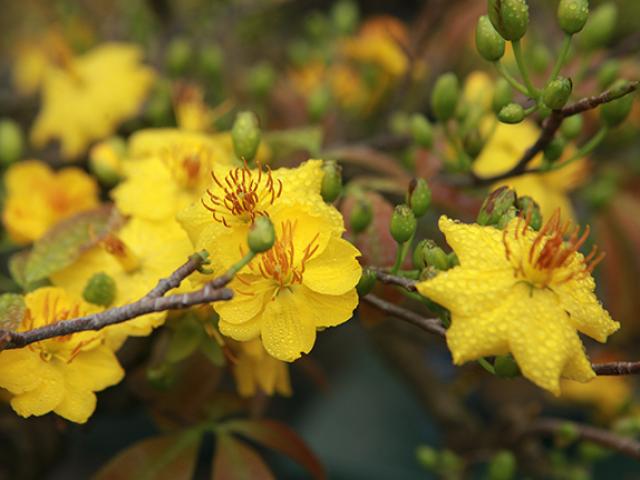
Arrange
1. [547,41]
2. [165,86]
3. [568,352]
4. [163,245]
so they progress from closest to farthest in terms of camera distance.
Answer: [568,352] → [163,245] → [165,86] → [547,41]

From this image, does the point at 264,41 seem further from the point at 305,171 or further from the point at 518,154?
the point at 305,171

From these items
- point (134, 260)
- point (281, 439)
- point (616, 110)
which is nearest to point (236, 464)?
point (281, 439)

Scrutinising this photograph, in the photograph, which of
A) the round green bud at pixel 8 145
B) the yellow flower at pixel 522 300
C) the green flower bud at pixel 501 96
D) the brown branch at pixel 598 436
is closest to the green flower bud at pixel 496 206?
the yellow flower at pixel 522 300

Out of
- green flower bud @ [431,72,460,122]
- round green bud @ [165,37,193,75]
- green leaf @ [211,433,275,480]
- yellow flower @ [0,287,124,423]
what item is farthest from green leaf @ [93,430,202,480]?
round green bud @ [165,37,193,75]

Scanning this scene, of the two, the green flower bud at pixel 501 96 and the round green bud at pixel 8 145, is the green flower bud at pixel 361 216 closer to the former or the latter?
the green flower bud at pixel 501 96

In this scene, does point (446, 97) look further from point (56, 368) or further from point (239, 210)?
point (56, 368)

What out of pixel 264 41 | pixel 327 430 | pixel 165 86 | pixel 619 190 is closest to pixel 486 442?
pixel 327 430
